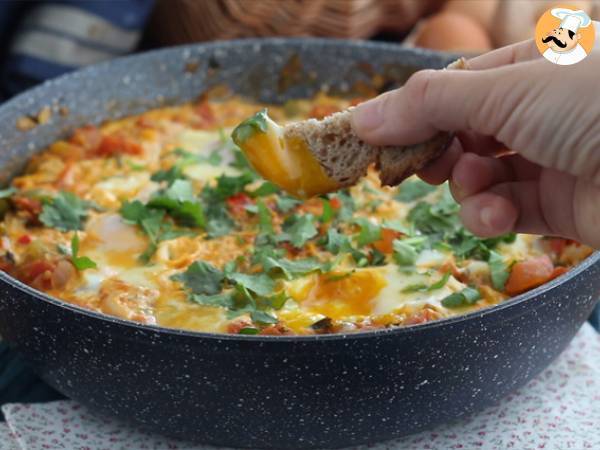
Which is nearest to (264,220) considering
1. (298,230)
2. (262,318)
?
(298,230)

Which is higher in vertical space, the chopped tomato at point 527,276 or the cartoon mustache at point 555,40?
the cartoon mustache at point 555,40

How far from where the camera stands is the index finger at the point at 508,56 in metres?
2.40

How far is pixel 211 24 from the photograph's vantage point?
5.04 m

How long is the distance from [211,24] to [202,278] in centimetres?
228

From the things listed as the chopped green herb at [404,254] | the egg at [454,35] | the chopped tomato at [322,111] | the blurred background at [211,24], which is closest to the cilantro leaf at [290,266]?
the chopped green herb at [404,254]

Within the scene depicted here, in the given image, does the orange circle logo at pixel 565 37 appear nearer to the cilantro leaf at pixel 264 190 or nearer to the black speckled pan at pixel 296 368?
the black speckled pan at pixel 296 368

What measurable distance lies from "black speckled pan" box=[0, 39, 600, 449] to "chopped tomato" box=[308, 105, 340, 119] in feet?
5.50

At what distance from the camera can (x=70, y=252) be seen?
10.9 ft

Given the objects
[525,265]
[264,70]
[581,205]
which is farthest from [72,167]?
[581,205]

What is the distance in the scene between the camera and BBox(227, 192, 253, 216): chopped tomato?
11.6ft

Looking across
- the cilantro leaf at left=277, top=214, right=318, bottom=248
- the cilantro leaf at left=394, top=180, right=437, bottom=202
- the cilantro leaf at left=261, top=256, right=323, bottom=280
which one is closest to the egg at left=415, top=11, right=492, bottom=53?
the cilantro leaf at left=394, top=180, right=437, bottom=202

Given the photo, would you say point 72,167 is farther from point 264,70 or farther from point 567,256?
point 567,256

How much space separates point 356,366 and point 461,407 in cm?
44

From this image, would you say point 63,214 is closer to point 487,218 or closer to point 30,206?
point 30,206
